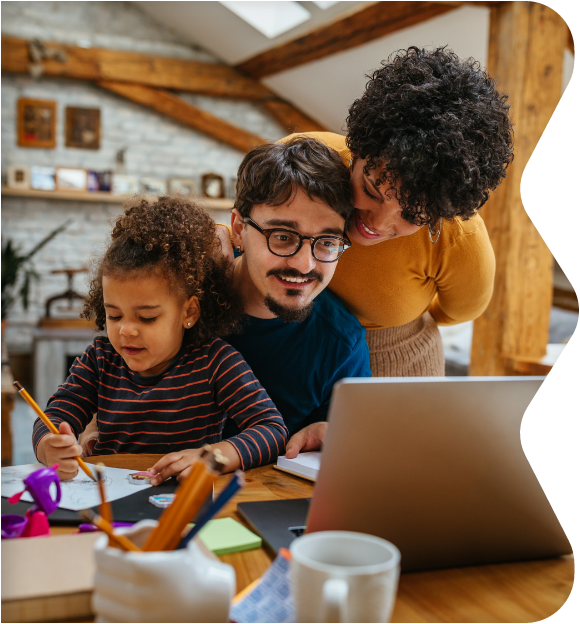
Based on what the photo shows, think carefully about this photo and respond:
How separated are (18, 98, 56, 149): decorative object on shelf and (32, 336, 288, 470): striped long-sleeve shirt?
503 centimetres

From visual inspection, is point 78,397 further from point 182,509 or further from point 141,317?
point 182,509

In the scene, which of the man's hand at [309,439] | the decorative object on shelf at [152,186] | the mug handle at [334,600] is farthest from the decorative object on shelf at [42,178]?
the mug handle at [334,600]

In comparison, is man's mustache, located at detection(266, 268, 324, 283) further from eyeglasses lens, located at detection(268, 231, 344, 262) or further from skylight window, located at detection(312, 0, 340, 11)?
skylight window, located at detection(312, 0, 340, 11)

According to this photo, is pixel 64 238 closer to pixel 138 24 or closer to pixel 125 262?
pixel 138 24

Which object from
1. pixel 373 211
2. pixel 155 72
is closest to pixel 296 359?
pixel 373 211

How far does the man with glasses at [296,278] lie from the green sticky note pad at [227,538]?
0.35 metres

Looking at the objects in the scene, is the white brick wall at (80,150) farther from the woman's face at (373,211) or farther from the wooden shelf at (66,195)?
the woman's face at (373,211)

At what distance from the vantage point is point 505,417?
29.1 inches

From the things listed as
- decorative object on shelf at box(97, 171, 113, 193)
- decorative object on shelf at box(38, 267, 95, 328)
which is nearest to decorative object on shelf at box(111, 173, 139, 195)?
decorative object on shelf at box(97, 171, 113, 193)

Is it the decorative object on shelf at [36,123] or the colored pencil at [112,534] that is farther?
the decorative object on shelf at [36,123]

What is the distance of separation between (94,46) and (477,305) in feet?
17.3

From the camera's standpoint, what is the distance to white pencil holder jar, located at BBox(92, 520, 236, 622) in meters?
0.54

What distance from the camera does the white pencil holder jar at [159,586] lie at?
0.54m

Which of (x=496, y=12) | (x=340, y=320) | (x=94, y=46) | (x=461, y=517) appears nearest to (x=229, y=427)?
(x=340, y=320)
